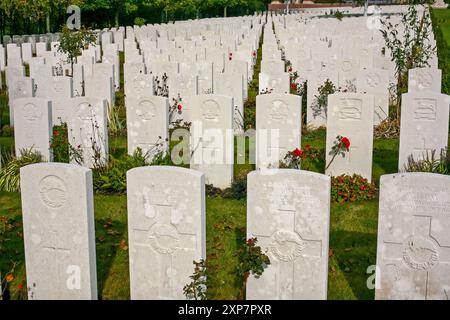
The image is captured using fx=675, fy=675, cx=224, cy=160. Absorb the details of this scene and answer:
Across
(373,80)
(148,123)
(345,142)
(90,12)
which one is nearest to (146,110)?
(148,123)

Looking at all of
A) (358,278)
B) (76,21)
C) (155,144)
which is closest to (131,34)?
(76,21)

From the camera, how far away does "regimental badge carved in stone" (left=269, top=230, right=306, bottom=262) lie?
5883 millimetres

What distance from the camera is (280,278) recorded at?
6043 mm

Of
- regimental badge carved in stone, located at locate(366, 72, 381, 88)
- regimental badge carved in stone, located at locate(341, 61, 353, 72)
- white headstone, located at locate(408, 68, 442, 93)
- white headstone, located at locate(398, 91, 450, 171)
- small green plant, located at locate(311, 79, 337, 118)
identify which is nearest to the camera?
white headstone, located at locate(398, 91, 450, 171)

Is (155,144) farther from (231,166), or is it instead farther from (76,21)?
(76,21)

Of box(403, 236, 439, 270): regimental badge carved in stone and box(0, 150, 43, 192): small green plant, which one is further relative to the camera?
box(0, 150, 43, 192): small green plant

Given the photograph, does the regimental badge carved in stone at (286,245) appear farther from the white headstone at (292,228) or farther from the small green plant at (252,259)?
the small green plant at (252,259)

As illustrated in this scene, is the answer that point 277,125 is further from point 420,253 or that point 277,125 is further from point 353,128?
point 420,253

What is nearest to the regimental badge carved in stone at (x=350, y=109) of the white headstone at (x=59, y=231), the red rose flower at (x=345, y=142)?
the red rose flower at (x=345, y=142)

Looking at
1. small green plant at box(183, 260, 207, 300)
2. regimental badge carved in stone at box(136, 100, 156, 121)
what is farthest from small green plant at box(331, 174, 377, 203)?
small green plant at box(183, 260, 207, 300)

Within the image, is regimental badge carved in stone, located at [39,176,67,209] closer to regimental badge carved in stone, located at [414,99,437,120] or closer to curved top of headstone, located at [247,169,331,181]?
curved top of headstone, located at [247,169,331,181]

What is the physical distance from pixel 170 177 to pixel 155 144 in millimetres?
4332

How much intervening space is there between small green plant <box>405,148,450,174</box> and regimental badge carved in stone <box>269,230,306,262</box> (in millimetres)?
4181

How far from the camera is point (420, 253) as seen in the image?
18.8 feet
